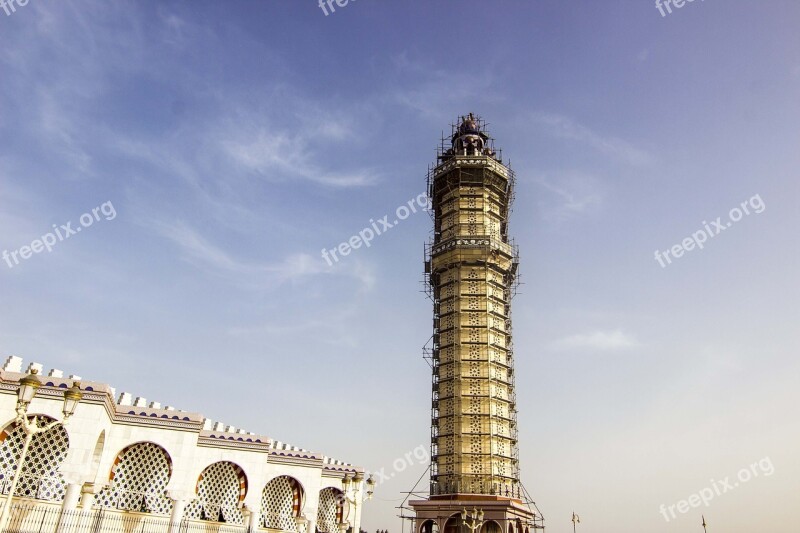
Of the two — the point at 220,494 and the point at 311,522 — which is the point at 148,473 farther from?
the point at 311,522

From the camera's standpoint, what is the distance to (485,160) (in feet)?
187

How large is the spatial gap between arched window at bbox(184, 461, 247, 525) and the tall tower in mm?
19932

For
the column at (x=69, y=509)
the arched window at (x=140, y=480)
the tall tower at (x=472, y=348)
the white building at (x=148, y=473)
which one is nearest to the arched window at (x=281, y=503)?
the white building at (x=148, y=473)

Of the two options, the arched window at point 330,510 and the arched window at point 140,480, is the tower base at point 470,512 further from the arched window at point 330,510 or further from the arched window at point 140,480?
the arched window at point 140,480

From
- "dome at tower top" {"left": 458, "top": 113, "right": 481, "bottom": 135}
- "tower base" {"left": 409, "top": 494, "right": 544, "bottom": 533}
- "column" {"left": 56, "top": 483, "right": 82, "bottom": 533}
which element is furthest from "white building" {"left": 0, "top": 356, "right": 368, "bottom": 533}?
"dome at tower top" {"left": 458, "top": 113, "right": 481, "bottom": 135}

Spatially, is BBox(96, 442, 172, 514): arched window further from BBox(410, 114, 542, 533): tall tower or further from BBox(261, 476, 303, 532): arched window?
BBox(410, 114, 542, 533): tall tower

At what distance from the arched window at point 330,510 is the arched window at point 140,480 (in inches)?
435

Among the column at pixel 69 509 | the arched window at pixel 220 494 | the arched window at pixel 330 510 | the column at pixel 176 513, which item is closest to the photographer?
the column at pixel 69 509

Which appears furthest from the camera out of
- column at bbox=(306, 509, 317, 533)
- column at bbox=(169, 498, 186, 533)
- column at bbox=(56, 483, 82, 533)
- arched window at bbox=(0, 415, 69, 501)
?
column at bbox=(306, 509, 317, 533)

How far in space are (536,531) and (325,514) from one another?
21.4 metres

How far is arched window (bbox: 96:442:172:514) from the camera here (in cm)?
2722

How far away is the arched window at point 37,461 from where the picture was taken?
939 inches

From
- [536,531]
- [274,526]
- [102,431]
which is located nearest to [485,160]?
[536,531]

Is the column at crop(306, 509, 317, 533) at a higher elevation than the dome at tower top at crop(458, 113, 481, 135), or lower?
lower
